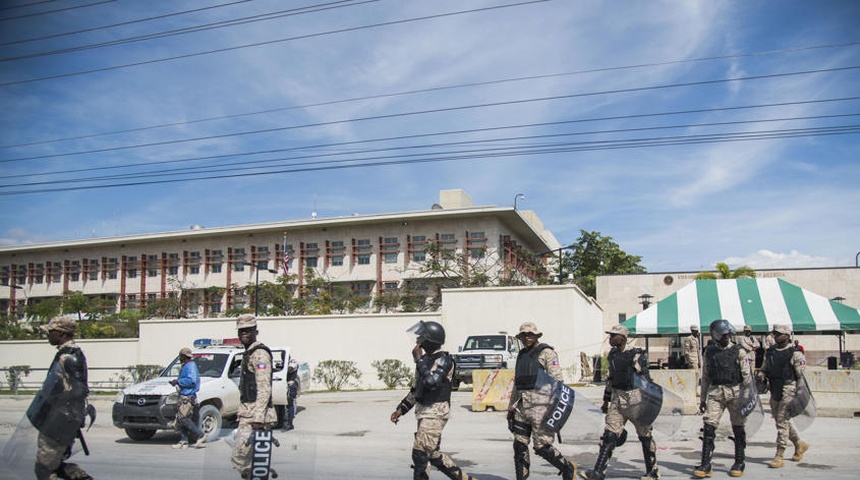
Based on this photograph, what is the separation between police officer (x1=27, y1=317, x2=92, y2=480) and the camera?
6590 mm

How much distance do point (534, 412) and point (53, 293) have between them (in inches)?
2274

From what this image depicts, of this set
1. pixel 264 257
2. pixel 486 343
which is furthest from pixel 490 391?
pixel 264 257

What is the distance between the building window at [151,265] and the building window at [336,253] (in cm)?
1468

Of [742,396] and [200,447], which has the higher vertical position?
[742,396]

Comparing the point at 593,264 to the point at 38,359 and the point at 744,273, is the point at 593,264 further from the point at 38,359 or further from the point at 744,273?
the point at 38,359

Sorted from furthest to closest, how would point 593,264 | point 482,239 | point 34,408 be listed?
point 593,264 < point 482,239 < point 34,408

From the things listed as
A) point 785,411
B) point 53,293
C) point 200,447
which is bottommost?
point 200,447

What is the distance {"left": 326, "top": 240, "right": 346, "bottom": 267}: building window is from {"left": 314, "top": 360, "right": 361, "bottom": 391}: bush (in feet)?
64.1

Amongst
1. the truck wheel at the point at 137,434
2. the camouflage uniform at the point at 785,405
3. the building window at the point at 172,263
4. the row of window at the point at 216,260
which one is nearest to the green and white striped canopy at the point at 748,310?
the camouflage uniform at the point at 785,405

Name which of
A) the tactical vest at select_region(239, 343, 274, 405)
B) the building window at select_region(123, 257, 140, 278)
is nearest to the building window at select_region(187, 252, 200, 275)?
the building window at select_region(123, 257, 140, 278)

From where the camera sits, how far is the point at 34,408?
6645 mm

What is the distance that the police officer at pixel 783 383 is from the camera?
980 centimetres

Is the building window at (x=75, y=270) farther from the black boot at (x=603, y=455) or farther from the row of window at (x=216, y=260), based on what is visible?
the black boot at (x=603, y=455)

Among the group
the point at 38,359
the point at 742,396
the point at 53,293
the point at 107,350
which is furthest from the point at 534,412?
the point at 53,293
